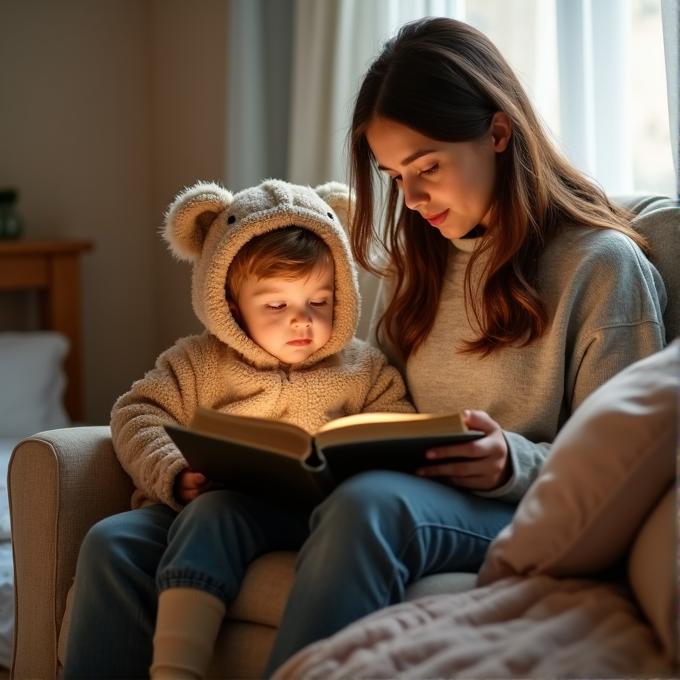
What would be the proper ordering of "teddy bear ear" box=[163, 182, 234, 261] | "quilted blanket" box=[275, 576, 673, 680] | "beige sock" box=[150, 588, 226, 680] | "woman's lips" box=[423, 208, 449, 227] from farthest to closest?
"teddy bear ear" box=[163, 182, 234, 261], "woman's lips" box=[423, 208, 449, 227], "beige sock" box=[150, 588, 226, 680], "quilted blanket" box=[275, 576, 673, 680]

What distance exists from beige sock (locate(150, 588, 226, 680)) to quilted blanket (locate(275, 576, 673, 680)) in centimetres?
22

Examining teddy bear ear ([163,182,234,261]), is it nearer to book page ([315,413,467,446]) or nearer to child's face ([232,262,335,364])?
child's face ([232,262,335,364])

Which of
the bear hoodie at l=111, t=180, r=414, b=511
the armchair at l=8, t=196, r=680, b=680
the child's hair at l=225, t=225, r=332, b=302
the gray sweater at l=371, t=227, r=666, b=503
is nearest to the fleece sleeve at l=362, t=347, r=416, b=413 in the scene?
the bear hoodie at l=111, t=180, r=414, b=511

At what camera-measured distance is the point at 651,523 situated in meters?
1.08

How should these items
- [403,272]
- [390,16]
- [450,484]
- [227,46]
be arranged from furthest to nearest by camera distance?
[227,46], [390,16], [403,272], [450,484]

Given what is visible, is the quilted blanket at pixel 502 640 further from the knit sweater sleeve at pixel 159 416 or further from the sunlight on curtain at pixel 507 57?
the sunlight on curtain at pixel 507 57

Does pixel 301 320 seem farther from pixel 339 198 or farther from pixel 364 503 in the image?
pixel 364 503

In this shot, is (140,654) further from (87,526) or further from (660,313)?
(660,313)

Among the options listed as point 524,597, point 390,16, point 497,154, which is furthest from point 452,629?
point 390,16

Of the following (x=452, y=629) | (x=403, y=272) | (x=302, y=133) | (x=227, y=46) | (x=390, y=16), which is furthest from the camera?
(x=227, y=46)

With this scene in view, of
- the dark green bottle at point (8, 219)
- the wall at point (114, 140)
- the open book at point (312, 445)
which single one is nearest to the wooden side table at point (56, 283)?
the dark green bottle at point (8, 219)

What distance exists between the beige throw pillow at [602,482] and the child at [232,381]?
0.41 metres

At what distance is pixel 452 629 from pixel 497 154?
85 cm

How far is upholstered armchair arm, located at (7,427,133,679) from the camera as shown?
1539mm
